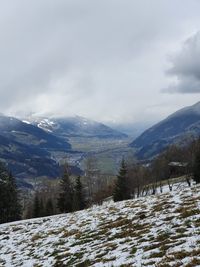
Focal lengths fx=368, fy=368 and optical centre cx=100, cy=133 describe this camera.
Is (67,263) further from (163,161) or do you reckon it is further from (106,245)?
(163,161)

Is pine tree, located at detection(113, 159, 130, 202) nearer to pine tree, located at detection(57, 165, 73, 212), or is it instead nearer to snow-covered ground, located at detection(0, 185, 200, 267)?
pine tree, located at detection(57, 165, 73, 212)

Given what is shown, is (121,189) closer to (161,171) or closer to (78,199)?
(78,199)

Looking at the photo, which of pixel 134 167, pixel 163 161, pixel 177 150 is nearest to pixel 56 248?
pixel 134 167

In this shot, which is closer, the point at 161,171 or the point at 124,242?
the point at 124,242

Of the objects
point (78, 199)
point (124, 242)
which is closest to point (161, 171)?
point (78, 199)

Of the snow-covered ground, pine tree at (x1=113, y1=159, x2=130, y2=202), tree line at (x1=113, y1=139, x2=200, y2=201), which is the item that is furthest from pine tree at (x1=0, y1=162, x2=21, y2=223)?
the snow-covered ground

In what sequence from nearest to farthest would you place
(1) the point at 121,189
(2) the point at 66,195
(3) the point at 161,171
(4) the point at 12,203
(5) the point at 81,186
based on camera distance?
(4) the point at 12,203 < (1) the point at 121,189 < (2) the point at 66,195 < (5) the point at 81,186 < (3) the point at 161,171

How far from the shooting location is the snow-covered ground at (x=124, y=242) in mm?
20083

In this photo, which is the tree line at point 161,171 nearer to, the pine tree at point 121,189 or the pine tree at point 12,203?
the pine tree at point 121,189

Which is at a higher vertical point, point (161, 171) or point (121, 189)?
point (161, 171)

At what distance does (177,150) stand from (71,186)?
62324 mm

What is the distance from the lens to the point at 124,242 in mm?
25922

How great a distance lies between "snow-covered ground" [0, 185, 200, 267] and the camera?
20083 mm

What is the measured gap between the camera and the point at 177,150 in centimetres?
16012
